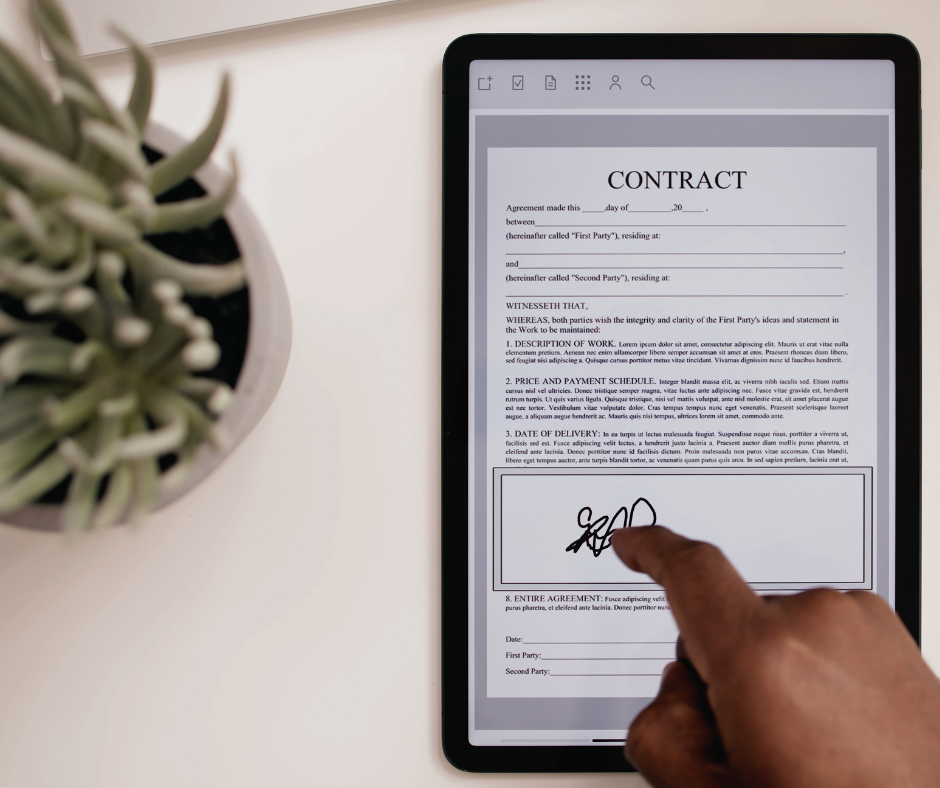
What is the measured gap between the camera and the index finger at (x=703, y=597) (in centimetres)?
23

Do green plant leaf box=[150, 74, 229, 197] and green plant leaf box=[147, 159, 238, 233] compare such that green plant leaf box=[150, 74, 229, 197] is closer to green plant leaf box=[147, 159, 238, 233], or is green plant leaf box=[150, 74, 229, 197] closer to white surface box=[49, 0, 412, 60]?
green plant leaf box=[147, 159, 238, 233]

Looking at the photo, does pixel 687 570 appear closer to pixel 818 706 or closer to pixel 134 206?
pixel 818 706

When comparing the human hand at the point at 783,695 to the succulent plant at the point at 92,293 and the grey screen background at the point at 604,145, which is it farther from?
the succulent plant at the point at 92,293

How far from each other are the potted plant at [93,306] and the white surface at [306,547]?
0.11m

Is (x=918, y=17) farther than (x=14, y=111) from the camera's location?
Yes

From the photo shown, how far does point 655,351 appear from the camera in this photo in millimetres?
322

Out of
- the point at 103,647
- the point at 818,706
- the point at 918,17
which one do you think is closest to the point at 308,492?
the point at 103,647

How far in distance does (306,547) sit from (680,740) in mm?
205

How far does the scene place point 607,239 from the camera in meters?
0.32

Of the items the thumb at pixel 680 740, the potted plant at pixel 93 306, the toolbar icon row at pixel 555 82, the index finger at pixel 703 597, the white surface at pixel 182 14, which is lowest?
the thumb at pixel 680 740

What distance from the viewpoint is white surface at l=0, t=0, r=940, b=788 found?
1.06 ft

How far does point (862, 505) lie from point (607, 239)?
205 mm
